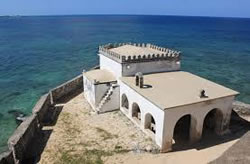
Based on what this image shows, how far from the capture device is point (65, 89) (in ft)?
96.8

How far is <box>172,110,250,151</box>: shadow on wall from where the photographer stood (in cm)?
1973

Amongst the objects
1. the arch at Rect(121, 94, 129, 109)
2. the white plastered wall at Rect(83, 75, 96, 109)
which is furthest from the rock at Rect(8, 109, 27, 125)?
the arch at Rect(121, 94, 129, 109)

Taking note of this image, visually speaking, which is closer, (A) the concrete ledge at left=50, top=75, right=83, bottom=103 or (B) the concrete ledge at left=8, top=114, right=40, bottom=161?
(B) the concrete ledge at left=8, top=114, right=40, bottom=161

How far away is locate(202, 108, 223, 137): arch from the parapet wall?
14.8m

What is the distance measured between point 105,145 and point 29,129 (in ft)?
21.1

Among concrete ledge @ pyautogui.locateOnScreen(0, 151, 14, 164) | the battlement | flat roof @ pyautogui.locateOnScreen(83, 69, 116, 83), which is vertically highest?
the battlement

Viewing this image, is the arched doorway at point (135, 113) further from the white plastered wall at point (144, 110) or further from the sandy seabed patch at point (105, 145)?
the sandy seabed patch at point (105, 145)

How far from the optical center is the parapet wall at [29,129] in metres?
17.5

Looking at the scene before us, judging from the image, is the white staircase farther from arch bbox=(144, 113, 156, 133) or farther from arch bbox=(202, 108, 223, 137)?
arch bbox=(202, 108, 223, 137)

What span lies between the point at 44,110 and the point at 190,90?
47.2 ft

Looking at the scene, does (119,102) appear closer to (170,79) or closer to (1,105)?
(170,79)

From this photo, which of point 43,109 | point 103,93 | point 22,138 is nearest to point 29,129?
point 22,138

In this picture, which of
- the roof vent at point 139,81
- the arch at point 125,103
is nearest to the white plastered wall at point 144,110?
the arch at point 125,103

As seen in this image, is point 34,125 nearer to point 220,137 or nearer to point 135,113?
point 135,113
